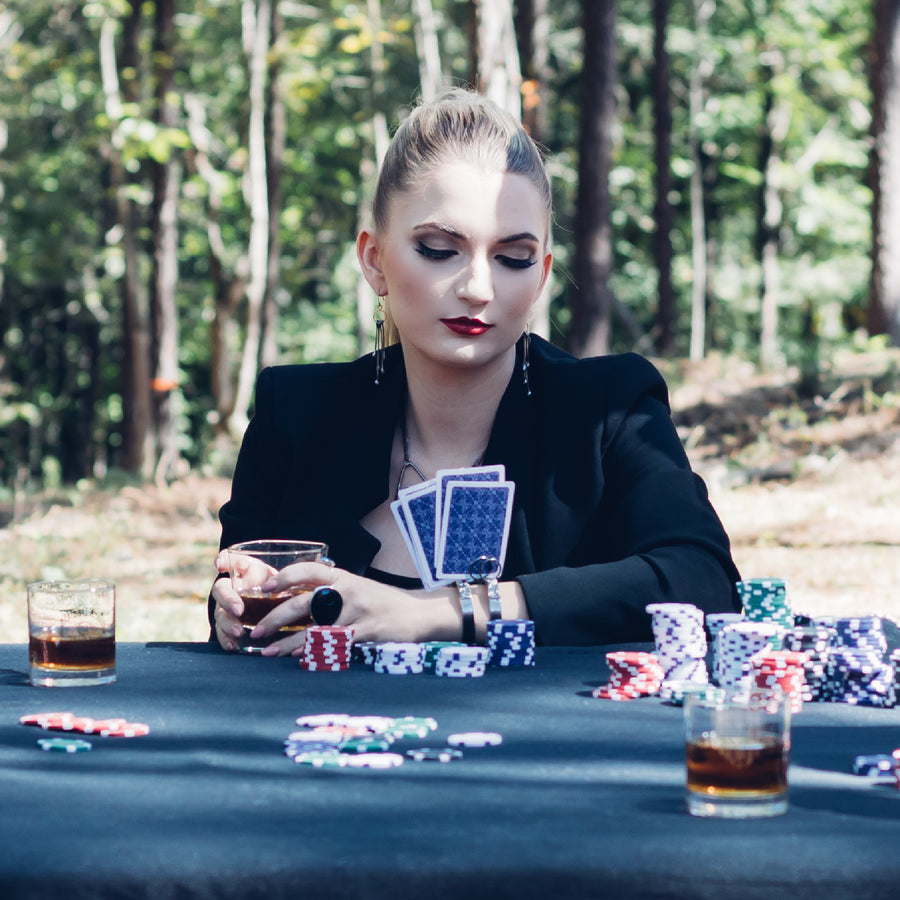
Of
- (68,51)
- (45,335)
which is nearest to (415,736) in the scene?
(68,51)

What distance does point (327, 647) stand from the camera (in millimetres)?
2469

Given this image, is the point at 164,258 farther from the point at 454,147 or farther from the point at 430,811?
the point at 430,811

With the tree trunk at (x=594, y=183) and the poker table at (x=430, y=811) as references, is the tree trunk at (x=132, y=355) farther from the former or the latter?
the poker table at (x=430, y=811)

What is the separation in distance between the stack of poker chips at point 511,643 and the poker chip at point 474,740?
60cm

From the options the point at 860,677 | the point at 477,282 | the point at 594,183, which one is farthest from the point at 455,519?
the point at 594,183

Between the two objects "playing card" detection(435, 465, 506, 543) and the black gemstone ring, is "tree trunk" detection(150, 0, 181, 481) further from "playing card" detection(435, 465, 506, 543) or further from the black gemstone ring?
the black gemstone ring

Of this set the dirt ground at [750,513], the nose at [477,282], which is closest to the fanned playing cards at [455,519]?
the nose at [477,282]

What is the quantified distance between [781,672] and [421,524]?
109 centimetres

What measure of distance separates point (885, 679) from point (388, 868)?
1099mm

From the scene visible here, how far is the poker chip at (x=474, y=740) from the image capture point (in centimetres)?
186

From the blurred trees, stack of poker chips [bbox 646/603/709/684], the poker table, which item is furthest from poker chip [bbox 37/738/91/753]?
the blurred trees

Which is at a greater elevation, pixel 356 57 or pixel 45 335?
pixel 356 57

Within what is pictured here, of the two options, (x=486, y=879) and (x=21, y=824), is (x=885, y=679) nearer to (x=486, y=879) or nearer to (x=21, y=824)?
(x=486, y=879)

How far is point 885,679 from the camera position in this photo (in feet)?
7.06
